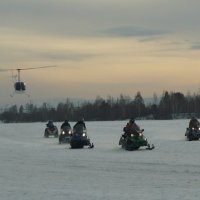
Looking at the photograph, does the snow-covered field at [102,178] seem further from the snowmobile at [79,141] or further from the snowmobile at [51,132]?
the snowmobile at [51,132]

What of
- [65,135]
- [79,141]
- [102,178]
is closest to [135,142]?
[79,141]

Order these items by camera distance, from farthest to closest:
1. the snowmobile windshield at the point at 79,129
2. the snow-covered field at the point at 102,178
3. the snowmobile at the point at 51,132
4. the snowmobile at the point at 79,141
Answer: the snowmobile at the point at 51,132, the snowmobile windshield at the point at 79,129, the snowmobile at the point at 79,141, the snow-covered field at the point at 102,178

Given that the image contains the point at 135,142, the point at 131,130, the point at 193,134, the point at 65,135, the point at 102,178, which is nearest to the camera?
the point at 102,178

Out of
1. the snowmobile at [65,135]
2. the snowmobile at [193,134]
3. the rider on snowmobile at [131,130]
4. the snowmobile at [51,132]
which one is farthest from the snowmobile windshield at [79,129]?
the snowmobile at [51,132]

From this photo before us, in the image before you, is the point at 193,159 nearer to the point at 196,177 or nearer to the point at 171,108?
the point at 196,177

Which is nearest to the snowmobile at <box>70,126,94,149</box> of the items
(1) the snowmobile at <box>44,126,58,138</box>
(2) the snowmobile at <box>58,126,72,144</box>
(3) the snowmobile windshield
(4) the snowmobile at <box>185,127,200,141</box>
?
(3) the snowmobile windshield

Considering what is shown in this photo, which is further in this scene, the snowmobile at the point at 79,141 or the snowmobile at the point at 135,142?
the snowmobile at the point at 79,141

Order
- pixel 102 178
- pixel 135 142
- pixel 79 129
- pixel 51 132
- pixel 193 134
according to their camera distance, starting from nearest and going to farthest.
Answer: pixel 102 178 < pixel 135 142 < pixel 79 129 < pixel 193 134 < pixel 51 132

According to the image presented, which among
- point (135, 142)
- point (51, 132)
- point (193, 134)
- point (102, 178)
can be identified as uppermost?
point (51, 132)

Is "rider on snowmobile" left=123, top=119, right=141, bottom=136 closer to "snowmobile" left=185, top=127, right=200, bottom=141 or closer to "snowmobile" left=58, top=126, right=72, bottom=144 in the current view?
"snowmobile" left=185, top=127, right=200, bottom=141

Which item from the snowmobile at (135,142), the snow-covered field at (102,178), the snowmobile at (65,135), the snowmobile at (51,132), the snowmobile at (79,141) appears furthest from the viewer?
the snowmobile at (51,132)

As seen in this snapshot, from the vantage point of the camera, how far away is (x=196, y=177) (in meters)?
16.5

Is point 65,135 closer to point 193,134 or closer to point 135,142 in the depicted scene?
point 193,134

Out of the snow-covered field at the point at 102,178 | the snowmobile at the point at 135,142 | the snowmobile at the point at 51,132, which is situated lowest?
the snow-covered field at the point at 102,178
